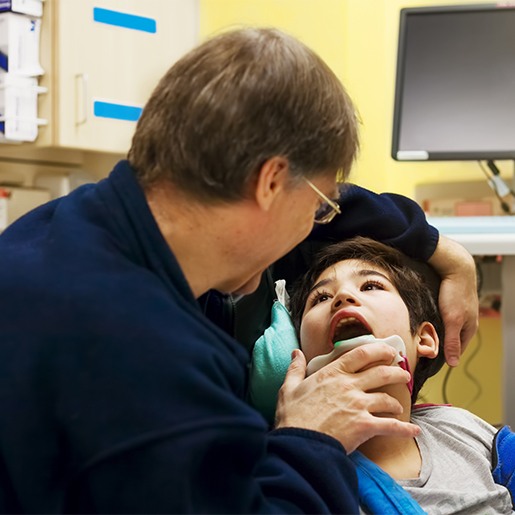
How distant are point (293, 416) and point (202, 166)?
1.23ft

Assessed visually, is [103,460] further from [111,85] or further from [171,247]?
[111,85]

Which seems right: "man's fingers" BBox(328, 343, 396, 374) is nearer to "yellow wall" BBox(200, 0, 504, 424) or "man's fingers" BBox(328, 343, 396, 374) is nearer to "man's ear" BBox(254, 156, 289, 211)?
"man's ear" BBox(254, 156, 289, 211)

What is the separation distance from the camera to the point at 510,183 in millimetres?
2717

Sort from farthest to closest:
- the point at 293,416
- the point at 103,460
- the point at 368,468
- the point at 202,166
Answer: the point at 368,468 < the point at 293,416 < the point at 202,166 < the point at 103,460

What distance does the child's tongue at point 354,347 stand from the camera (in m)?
1.23

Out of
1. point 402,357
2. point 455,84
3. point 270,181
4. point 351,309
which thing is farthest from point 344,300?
point 455,84

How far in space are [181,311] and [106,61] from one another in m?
2.03

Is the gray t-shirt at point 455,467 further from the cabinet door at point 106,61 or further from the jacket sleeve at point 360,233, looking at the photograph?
the cabinet door at point 106,61

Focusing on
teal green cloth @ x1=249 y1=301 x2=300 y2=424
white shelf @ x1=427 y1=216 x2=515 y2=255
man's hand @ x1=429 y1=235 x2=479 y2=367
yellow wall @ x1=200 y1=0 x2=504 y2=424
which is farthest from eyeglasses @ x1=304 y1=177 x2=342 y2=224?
yellow wall @ x1=200 y1=0 x2=504 y2=424

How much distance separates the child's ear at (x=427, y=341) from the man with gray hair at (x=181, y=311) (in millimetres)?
296

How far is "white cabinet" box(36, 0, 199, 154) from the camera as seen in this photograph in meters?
2.55

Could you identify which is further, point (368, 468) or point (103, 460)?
point (368, 468)

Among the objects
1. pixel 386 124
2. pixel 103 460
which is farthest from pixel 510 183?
pixel 103 460

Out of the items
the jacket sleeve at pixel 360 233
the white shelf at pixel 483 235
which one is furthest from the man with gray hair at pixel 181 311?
the white shelf at pixel 483 235
